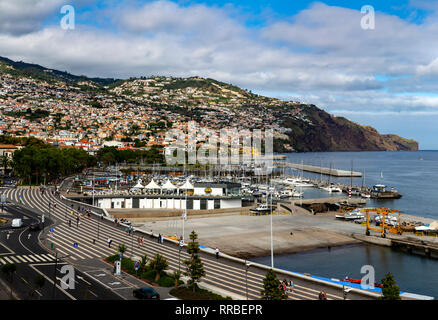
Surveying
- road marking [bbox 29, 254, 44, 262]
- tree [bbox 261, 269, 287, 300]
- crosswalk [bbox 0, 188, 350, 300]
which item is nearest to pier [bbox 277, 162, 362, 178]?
crosswalk [bbox 0, 188, 350, 300]

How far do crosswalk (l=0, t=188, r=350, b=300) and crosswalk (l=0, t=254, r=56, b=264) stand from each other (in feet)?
1.06

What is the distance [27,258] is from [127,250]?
23.8 ft

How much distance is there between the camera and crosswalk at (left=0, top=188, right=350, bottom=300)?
906 inches

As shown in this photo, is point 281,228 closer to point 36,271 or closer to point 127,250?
point 127,250

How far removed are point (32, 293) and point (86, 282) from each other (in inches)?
143

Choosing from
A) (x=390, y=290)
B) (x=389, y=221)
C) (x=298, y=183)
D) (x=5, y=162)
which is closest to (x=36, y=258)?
(x=390, y=290)

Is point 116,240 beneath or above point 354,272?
above

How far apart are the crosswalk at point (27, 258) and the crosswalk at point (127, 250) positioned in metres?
0.32

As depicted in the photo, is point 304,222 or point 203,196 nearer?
point 304,222

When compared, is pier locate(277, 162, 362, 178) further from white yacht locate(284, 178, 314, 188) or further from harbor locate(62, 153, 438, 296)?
harbor locate(62, 153, 438, 296)
